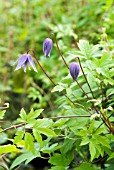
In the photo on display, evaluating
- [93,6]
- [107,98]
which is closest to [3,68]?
[93,6]

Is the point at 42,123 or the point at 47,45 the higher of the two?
the point at 47,45

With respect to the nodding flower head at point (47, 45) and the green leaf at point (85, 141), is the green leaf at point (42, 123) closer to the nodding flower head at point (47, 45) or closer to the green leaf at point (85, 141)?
the green leaf at point (85, 141)

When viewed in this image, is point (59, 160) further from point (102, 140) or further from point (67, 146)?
point (102, 140)

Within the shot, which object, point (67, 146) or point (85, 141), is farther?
point (67, 146)

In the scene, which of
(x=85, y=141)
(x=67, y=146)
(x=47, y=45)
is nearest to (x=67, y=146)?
(x=67, y=146)

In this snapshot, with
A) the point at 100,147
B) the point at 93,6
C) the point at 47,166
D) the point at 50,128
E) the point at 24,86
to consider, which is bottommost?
the point at 47,166

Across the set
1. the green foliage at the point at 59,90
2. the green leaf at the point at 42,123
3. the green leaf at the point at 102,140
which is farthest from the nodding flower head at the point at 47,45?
the green leaf at the point at 102,140

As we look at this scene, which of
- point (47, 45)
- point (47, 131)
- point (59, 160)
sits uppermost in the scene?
point (47, 45)

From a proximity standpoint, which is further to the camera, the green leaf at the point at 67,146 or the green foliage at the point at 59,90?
the green leaf at the point at 67,146

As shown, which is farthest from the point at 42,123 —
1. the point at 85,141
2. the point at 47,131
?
the point at 85,141

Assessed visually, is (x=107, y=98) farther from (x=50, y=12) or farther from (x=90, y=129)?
(x=50, y=12)

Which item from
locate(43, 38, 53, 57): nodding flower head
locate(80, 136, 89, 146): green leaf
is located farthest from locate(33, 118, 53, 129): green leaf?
locate(43, 38, 53, 57): nodding flower head
